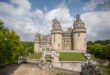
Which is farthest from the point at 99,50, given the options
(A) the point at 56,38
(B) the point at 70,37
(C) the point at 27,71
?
(C) the point at 27,71

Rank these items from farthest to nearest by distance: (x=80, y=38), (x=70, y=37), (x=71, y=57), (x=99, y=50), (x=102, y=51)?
(x=99, y=50) < (x=102, y=51) < (x=70, y=37) < (x=80, y=38) < (x=71, y=57)

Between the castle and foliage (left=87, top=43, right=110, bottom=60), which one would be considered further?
foliage (left=87, top=43, right=110, bottom=60)

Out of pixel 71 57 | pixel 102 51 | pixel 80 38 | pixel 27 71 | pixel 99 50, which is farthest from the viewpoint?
pixel 99 50

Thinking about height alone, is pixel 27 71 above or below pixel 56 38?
below

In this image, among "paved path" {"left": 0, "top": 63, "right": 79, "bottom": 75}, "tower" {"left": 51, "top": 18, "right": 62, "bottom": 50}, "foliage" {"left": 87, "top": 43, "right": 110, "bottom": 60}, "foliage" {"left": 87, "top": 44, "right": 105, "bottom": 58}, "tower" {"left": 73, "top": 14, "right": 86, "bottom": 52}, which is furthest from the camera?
"foliage" {"left": 87, "top": 44, "right": 105, "bottom": 58}

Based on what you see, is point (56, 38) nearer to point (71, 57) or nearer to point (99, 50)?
point (71, 57)

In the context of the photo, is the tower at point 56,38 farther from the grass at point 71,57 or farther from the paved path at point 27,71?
the paved path at point 27,71

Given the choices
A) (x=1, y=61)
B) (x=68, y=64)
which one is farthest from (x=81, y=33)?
(x=1, y=61)

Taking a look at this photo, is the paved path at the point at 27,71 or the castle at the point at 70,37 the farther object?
the castle at the point at 70,37

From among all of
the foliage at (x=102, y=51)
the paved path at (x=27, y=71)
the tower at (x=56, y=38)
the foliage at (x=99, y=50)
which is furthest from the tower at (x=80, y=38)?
the foliage at (x=99, y=50)

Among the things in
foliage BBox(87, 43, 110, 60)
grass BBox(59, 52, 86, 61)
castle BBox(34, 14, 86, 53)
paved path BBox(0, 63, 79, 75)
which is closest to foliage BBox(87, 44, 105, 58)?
foliage BBox(87, 43, 110, 60)

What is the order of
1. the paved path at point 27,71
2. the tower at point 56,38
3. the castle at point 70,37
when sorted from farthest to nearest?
the tower at point 56,38, the castle at point 70,37, the paved path at point 27,71

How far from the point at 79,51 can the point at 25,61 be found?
20.4m

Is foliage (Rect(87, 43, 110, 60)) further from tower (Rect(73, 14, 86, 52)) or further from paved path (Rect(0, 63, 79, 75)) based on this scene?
paved path (Rect(0, 63, 79, 75))
